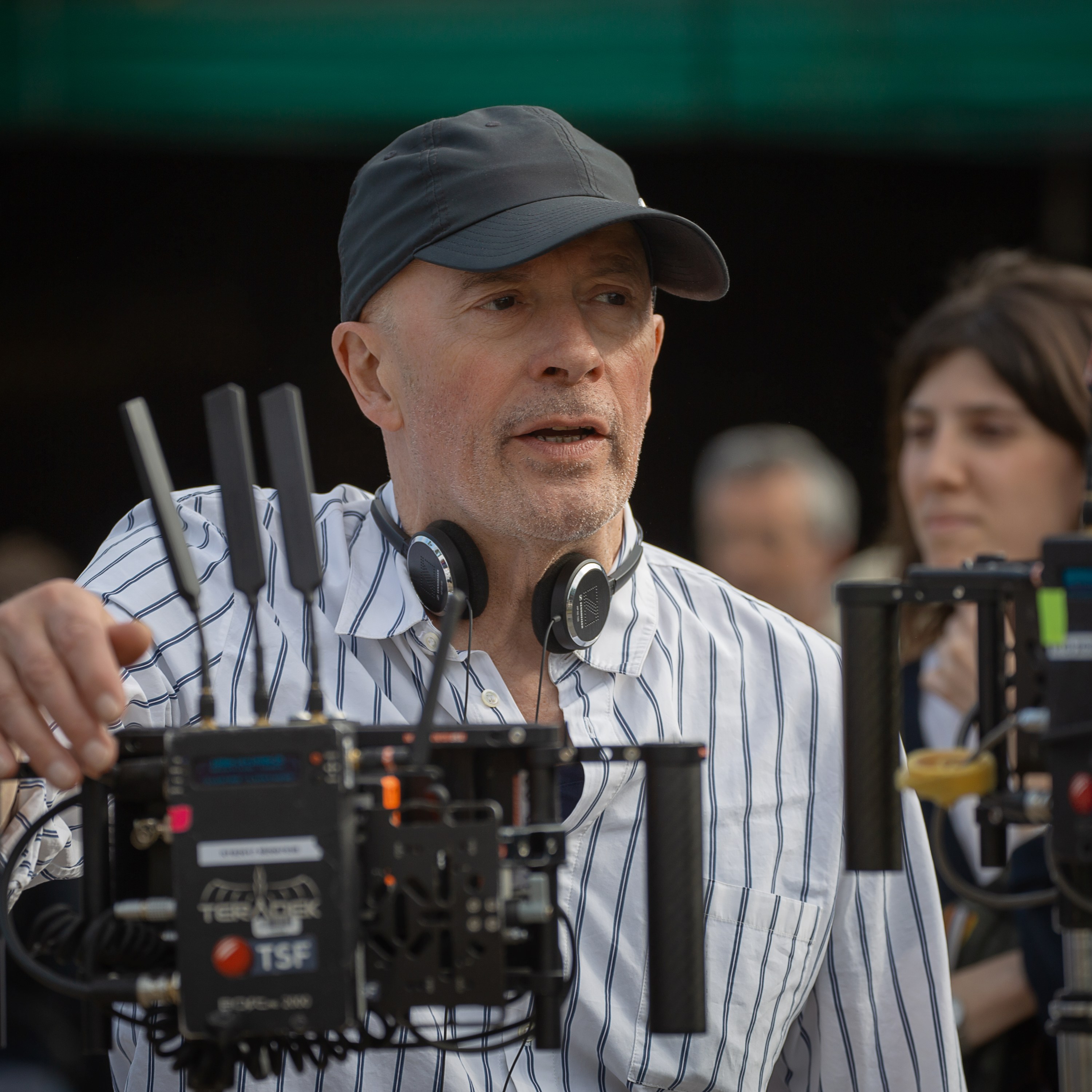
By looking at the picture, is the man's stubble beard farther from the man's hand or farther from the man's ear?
the man's hand

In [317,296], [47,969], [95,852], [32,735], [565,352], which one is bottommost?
[47,969]

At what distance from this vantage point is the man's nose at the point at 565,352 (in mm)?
1733

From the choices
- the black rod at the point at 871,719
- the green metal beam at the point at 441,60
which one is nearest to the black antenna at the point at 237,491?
the black rod at the point at 871,719

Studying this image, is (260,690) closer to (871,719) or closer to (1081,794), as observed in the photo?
(871,719)

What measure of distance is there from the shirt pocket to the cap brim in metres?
0.86

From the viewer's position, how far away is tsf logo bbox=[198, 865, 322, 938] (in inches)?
40.0

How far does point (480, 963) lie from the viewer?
106cm

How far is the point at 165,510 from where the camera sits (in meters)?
1.10

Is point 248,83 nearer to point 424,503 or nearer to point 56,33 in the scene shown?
point 56,33

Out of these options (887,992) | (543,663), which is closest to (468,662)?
(543,663)

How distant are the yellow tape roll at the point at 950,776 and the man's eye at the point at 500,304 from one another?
0.90 meters

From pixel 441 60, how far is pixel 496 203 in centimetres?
178

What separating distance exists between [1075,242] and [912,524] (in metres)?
1.67

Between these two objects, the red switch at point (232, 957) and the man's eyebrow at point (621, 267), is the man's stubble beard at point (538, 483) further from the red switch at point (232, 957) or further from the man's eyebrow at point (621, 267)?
the red switch at point (232, 957)
